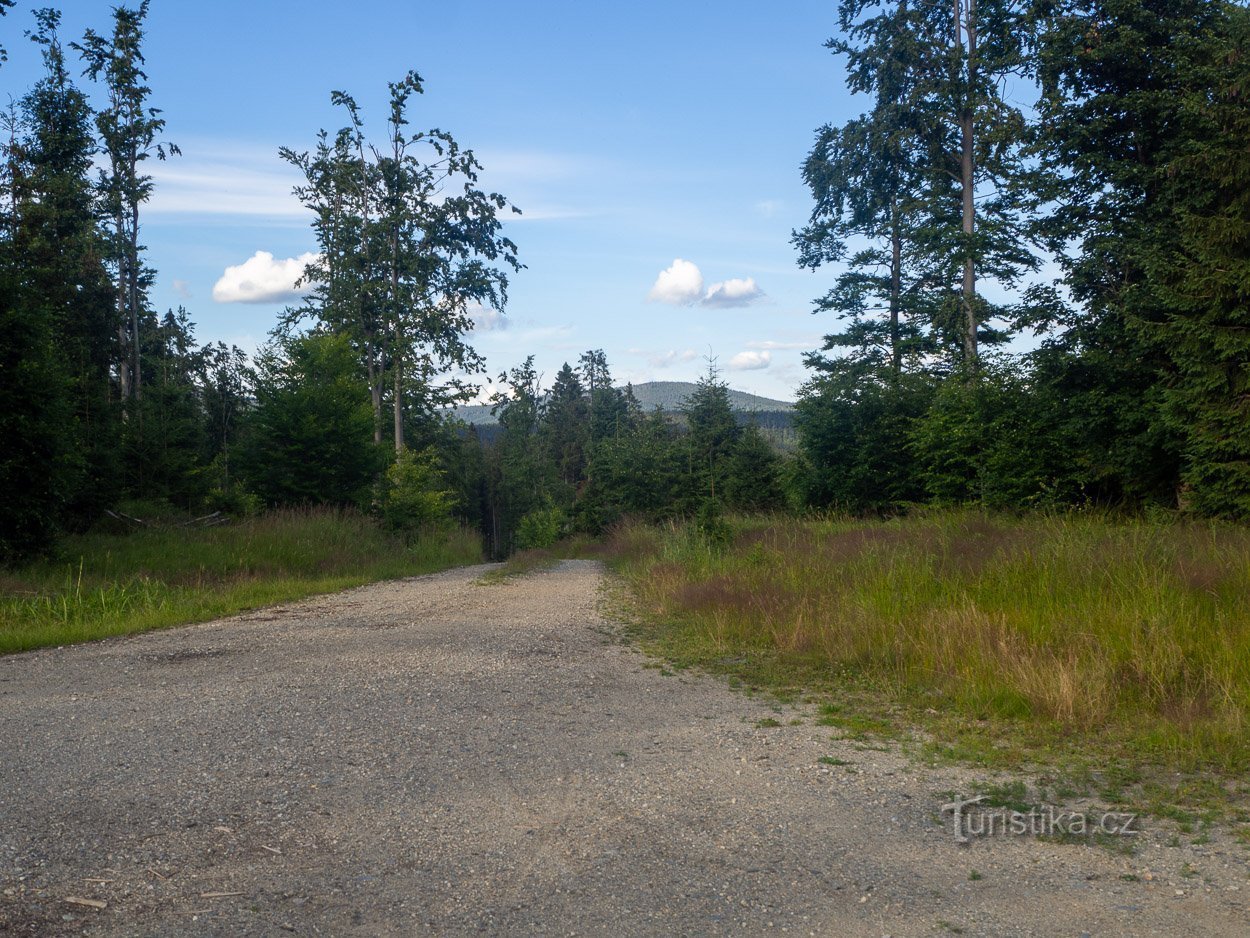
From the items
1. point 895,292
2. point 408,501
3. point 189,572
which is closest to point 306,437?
point 408,501

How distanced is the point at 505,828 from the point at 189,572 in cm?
1354

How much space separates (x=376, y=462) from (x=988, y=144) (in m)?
21.2

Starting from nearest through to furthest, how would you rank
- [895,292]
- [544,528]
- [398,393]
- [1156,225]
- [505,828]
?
[505,828]
[1156,225]
[895,292]
[398,393]
[544,528]

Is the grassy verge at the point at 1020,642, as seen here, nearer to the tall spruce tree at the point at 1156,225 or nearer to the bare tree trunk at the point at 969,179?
the tall spruce tree at the point at 1156,225

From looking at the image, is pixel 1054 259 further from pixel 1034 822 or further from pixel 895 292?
pixel 1034 822

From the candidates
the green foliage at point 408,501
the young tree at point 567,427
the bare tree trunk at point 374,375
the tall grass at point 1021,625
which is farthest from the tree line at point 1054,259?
the young tree at point 567,427

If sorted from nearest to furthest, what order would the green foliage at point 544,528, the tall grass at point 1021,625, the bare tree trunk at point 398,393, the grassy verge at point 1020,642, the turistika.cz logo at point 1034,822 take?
the turistika.cz logo at point 1034,822 < the grassy verge at point 1020,642 < the tall grass at point 1021,625 < the bare tree trunk at point 398,393 < the green foliage at point 544,528

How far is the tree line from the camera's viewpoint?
51.8 ft

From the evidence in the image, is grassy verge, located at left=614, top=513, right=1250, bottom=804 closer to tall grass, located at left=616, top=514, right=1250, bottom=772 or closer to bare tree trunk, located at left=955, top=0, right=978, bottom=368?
tall grass, located at left=616, top=514, right=1250, bottom=772

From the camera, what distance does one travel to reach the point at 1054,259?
22750 millimetres

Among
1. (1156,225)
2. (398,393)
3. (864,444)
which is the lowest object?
(864,444)

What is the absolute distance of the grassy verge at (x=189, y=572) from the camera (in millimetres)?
10516

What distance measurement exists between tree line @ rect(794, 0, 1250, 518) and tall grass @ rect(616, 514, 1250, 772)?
5.40 meters

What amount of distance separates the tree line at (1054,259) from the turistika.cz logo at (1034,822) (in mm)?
13620
